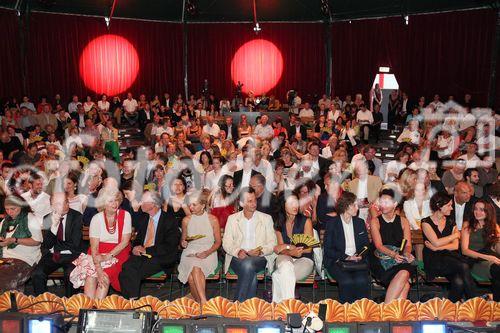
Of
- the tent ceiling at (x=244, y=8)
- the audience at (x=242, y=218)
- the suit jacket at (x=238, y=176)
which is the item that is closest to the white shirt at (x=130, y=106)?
the tent ceiling at (x=244, y=8)

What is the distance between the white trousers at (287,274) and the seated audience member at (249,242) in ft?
0.63

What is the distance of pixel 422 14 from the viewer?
58.8 ft

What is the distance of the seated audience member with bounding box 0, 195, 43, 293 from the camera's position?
6.09m

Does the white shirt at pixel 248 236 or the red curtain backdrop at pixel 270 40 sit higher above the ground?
the red curtain backdrop at pixel 270 40

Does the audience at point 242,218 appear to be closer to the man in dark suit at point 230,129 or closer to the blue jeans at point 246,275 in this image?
the blue jeans at point 246,275

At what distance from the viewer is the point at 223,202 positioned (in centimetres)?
725

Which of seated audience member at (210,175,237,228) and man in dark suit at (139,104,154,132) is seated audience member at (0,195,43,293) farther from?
man in dark suit at (139,104,154,132)

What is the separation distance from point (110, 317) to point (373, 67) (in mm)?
17180

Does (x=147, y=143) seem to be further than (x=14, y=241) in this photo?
Yes

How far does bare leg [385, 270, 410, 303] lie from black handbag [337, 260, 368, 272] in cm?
31

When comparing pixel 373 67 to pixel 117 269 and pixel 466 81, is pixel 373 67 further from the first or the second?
pixel 117 269

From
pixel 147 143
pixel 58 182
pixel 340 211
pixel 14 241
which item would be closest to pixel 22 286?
pixel 14 241

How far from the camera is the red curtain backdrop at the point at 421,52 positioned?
54.3ft

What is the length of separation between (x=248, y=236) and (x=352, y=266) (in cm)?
109
